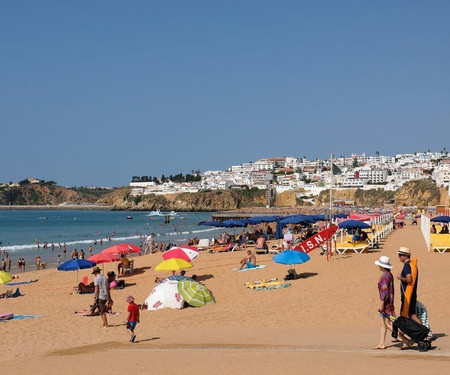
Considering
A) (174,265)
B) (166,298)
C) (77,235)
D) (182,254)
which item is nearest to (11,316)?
(166,298)

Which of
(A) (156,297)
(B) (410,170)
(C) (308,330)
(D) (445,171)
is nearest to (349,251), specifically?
(A) (156,297)

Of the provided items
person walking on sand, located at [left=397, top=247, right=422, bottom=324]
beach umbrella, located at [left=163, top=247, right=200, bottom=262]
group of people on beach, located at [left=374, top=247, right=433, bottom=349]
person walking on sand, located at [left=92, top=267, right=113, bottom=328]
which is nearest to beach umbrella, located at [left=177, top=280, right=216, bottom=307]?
person walking on sand, located at [left=92, top=267, right=113, bottom=328]

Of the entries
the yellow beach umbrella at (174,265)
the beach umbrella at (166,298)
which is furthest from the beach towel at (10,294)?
the beach umbrella at (166,298)

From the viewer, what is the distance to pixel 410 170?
188375 mm

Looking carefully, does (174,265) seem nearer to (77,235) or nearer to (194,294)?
(194,294)

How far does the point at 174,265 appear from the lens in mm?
16625

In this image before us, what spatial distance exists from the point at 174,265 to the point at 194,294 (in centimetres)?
311

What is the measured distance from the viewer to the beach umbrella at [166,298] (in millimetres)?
13477

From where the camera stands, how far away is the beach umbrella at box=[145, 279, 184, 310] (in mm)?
13477

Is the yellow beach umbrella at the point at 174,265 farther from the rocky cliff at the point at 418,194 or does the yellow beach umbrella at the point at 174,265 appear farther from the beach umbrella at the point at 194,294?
the rocky cliff at the point at 418,194

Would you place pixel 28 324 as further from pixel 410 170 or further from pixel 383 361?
pixel 410 170

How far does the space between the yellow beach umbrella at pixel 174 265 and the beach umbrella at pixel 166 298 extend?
2664 mm

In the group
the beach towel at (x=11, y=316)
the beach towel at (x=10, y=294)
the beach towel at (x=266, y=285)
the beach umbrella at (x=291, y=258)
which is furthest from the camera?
the beach towel at (x=10, y=294)

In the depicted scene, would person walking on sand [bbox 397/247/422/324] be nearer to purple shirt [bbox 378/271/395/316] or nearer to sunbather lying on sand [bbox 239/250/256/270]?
purple shirt [bbox 378/271/395/316]
